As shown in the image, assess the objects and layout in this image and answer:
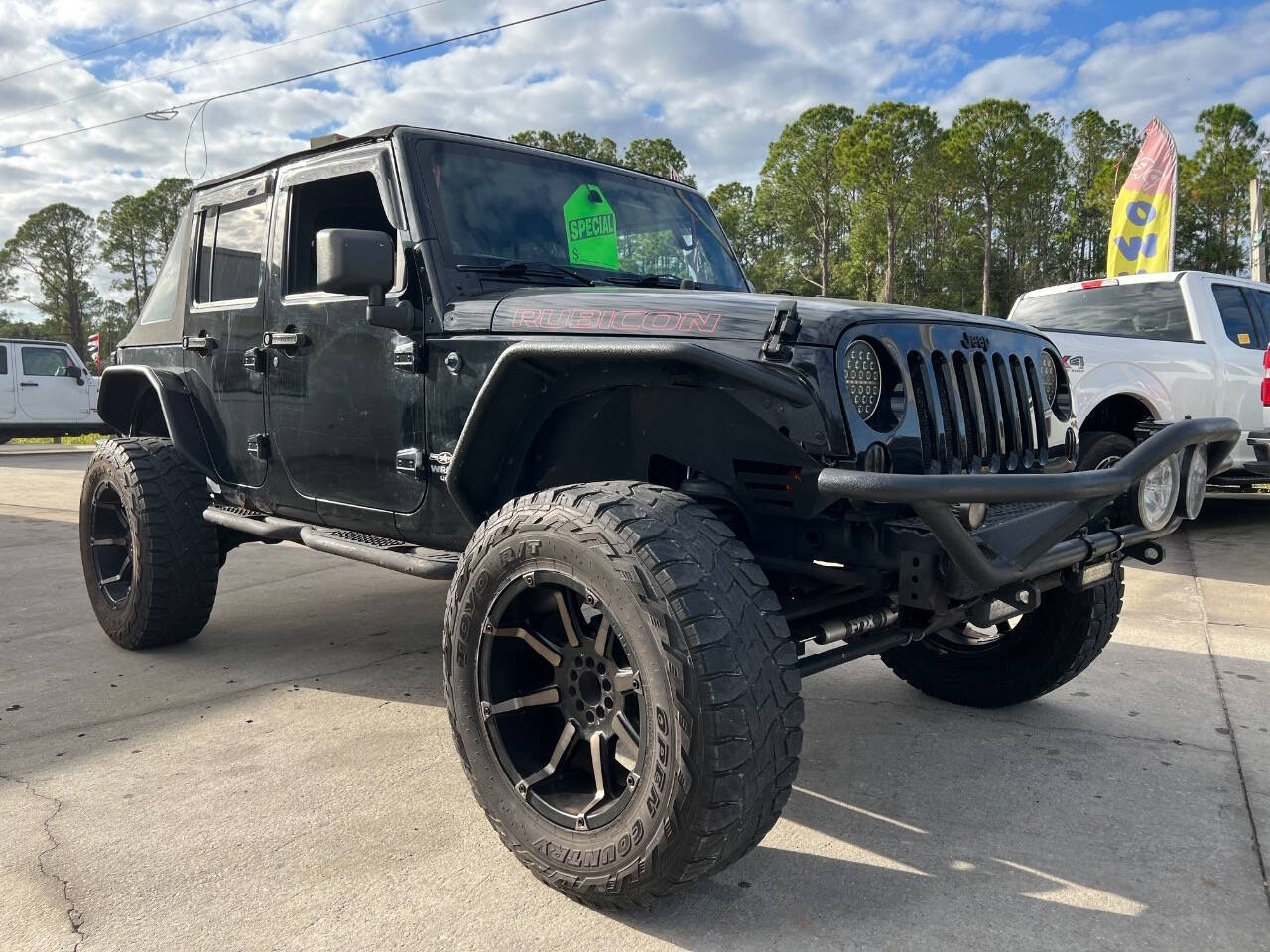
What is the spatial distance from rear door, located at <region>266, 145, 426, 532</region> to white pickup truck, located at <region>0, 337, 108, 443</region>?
1478 centimetres

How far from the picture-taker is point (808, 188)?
44.8 m

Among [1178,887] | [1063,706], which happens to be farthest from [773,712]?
[1063,706]

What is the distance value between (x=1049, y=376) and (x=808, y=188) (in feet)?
145

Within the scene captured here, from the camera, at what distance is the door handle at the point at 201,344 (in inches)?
159

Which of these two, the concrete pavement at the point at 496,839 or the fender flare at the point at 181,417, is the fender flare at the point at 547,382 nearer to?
the concrete pavement at the point at 496,839

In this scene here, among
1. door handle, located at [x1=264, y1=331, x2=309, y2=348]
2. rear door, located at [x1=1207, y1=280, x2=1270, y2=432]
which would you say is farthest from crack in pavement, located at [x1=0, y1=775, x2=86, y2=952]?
rear door, located at [x1=1207, y1=280, x2=1270, y2=432]

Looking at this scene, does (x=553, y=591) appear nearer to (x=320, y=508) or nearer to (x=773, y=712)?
(x=773, y=712)

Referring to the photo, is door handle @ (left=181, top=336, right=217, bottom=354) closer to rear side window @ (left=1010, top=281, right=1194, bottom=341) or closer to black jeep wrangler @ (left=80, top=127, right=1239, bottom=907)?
black jeep wrangler @ (left=80, top=127, right=1239, bottom=907)

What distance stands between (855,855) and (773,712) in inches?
28.9

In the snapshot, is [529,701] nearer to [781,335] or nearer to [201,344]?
[781,335]

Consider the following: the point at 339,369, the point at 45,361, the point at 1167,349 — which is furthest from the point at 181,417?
the point at 45,361

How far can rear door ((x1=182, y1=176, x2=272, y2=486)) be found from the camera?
3822 millimetres

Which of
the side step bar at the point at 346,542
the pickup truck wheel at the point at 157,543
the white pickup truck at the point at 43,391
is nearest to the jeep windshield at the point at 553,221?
the side step bar at the point at 346,542

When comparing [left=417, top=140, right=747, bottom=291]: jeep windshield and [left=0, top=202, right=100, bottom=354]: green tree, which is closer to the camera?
[left=417, top=140, right=747, bottom=291]: jeep windshield
